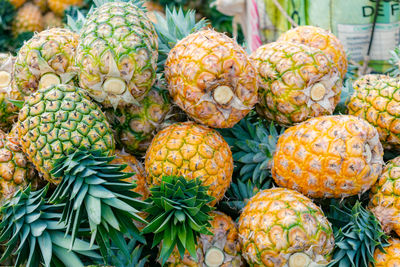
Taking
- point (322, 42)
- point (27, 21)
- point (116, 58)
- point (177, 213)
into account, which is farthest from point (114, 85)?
point (27, 21)

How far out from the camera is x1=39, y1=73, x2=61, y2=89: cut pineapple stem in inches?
65.8

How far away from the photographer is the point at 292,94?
1711 millimetres

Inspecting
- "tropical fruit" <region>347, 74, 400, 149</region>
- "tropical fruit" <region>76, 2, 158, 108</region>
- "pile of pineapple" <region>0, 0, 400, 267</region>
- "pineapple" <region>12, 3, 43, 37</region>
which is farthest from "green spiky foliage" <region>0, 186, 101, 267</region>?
"pineapple" <region>12, 3, 43, 37</region>

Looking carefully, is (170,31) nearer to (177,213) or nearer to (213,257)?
(177,213)

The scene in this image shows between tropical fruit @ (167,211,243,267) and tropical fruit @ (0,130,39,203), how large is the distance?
709 millimetres

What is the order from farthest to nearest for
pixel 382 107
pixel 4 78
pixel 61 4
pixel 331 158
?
pixel 61 4
pixel 4 78
pixel 382 107
pixel 331 158

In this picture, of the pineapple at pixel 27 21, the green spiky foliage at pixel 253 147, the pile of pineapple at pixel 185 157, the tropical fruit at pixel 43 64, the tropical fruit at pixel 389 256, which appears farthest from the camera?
the pineapple at pixel 27 21

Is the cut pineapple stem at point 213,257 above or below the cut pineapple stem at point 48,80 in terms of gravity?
below

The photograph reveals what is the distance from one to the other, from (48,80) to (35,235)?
0.67 meters

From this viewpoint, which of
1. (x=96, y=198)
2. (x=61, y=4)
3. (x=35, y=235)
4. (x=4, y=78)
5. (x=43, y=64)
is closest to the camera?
(x=96, y=198)

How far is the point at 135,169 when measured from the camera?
67.7 inches

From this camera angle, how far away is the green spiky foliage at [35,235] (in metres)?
1.44

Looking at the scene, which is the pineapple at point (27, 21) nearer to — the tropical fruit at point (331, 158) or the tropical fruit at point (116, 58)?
the tropical fruit at point (116, 58)

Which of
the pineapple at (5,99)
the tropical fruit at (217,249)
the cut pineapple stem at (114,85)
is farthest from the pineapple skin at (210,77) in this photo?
the pineapple at (5,99)
